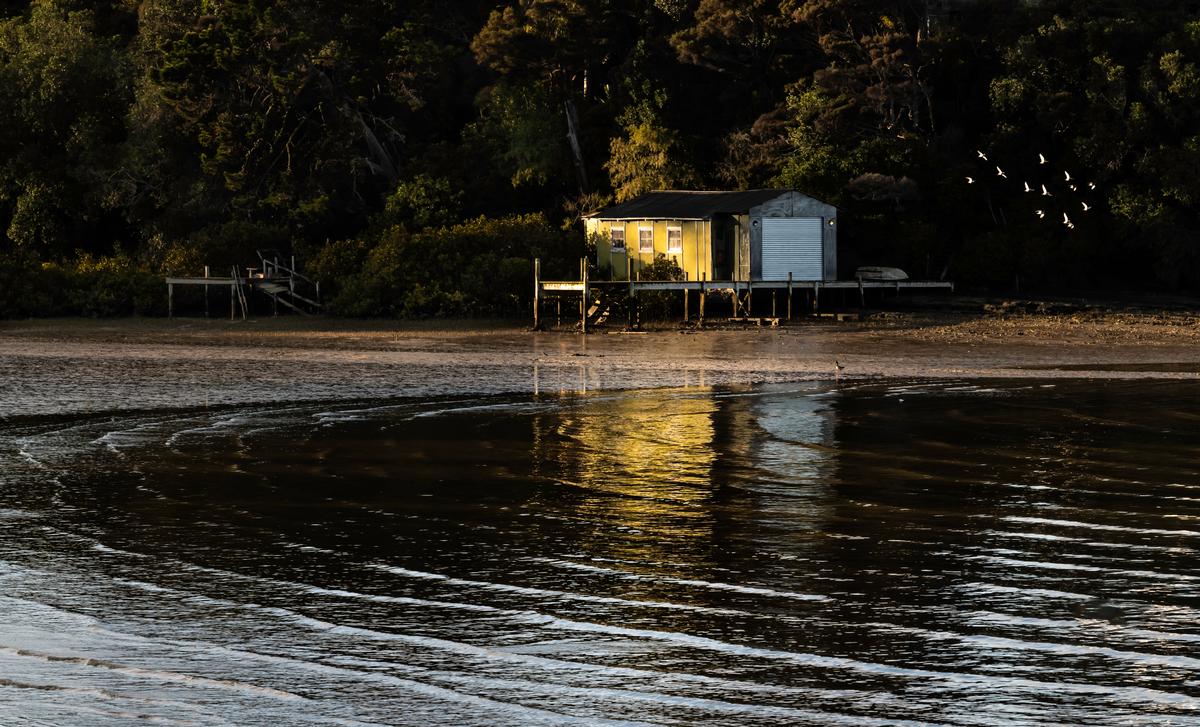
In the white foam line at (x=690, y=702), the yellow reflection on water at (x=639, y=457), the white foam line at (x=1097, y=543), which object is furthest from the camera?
the yellow reflection on water at (x=639, y=457)

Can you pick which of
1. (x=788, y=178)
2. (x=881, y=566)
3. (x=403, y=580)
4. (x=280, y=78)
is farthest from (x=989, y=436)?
(x=280, y=78)

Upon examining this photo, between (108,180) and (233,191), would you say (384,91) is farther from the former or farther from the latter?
(108,180)

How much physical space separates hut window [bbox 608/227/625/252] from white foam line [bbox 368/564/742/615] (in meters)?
44.5

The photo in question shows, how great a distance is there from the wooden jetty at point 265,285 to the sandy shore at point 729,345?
8.90 ft

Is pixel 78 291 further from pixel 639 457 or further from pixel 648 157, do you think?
pixel 639 457

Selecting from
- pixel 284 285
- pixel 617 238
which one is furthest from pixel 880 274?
pixel 284 285

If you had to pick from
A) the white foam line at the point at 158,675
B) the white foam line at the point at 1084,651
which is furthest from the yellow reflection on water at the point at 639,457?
the white foam line at the point at 158,675

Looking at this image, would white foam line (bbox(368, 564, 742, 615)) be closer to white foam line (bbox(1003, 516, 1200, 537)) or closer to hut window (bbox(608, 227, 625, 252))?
white foam line (bbox(1003, 516, 1200, 537))

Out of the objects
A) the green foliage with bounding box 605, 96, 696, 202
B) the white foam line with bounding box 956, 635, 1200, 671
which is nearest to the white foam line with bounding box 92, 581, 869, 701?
the white foam line with bounding box 956, 635, 1200, 671

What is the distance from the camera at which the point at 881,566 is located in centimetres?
1157

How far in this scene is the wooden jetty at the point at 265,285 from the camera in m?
55.9

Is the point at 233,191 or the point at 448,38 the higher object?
the point at 448,38

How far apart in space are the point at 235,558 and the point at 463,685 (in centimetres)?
423

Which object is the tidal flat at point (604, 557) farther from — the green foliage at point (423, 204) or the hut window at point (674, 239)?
the green foliage at point (423, 204)
